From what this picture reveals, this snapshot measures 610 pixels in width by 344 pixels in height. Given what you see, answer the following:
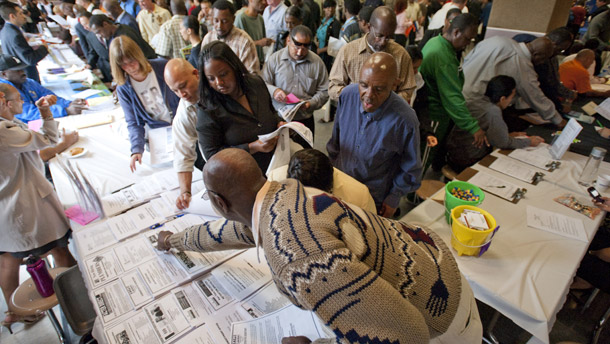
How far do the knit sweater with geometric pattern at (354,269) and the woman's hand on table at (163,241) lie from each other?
0.78 metres

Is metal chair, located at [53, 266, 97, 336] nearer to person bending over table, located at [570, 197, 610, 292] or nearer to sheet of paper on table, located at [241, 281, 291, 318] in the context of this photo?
sheet of paper on table, located at [241, 281, 291, 318]

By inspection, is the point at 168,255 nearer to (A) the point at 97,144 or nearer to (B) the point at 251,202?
(B) the point at 251,202

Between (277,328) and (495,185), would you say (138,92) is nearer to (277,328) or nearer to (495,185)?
(277,328)

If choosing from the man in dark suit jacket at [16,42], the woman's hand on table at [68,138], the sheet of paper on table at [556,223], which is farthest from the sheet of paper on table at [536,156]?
the man in dark suit jacket at [16,42]

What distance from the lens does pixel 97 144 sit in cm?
234

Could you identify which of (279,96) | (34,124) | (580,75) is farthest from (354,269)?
(580,75)

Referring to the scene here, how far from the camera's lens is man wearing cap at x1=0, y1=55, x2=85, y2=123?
254 cm

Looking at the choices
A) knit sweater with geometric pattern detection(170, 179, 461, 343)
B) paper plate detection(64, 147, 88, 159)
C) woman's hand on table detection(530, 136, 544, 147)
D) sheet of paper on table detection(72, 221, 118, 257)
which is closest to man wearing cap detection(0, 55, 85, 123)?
paper plate detection(64, 147, 88, 159)

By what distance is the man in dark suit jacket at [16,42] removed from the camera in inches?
140

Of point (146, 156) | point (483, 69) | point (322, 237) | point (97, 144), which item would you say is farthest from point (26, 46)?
point (483, 69)

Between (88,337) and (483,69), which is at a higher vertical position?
(483,69)

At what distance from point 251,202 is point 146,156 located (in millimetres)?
1729

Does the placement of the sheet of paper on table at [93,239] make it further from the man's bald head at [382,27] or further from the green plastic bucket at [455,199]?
the man's bald head at [382,27]

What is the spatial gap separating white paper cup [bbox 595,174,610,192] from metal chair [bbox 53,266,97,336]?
2830mm
